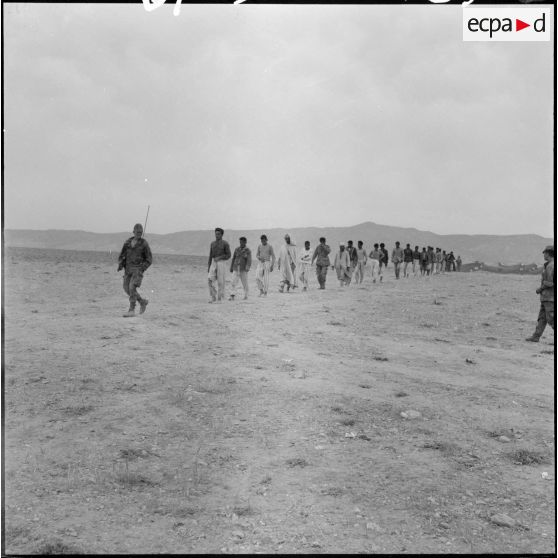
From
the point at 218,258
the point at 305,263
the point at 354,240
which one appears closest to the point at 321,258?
the point at 305,263

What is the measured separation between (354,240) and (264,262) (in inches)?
3771

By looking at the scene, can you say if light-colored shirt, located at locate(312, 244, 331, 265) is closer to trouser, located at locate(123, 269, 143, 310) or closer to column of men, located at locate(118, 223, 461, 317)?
column of men, located at locate(118, 223, 461, 317)

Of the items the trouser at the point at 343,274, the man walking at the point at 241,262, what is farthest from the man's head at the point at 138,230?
the trouser at the point at 343,274

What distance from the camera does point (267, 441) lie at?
17.0 ft

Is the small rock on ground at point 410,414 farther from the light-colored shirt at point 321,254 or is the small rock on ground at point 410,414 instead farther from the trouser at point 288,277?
the light-colored shirt at point 321,254

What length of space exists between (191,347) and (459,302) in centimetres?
832

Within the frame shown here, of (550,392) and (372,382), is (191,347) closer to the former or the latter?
(372,382)

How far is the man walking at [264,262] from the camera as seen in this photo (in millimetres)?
13828

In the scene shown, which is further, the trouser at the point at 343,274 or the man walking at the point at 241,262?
the trouser at the point at 343,274

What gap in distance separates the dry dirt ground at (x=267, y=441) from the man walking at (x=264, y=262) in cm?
449

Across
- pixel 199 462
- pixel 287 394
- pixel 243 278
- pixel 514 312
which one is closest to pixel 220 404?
pixel 287 394

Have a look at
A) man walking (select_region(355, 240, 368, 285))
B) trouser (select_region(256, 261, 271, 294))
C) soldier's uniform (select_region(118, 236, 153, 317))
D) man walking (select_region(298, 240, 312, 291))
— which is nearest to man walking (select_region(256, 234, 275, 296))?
trouser (select_region(256, 261, 271, 294))

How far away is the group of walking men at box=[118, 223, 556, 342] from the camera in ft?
31.5

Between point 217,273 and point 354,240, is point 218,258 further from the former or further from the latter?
point 354,240
